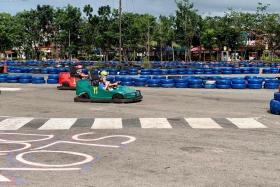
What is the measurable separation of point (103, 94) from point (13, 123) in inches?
226

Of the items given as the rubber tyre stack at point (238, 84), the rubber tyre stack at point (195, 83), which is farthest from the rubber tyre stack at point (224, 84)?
Result: the rubber tyre stack at point (195, 83)

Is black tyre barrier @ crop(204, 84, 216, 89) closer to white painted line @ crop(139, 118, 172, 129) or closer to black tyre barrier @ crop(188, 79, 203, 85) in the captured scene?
black tyre barrier @ crop(188, 79, 203, 85)

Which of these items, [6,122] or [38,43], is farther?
[38,43]

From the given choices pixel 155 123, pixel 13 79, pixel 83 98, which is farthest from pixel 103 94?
pixel 13 79

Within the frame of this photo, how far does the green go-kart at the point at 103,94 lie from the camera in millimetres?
18891

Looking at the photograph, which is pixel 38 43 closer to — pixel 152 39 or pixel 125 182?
pixel 152 39

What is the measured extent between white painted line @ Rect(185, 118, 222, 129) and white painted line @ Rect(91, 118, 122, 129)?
1969 millimetres

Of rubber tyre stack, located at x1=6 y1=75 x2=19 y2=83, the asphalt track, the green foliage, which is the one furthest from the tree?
the asphalt track

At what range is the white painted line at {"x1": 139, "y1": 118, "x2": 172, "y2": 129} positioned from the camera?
12.8 metres

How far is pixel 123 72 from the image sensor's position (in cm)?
4291

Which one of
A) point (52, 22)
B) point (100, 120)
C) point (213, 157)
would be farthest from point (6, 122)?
point (52, 22)

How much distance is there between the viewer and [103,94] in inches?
754

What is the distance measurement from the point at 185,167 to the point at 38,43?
310ft

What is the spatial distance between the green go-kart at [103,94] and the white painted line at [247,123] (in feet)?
18.7
